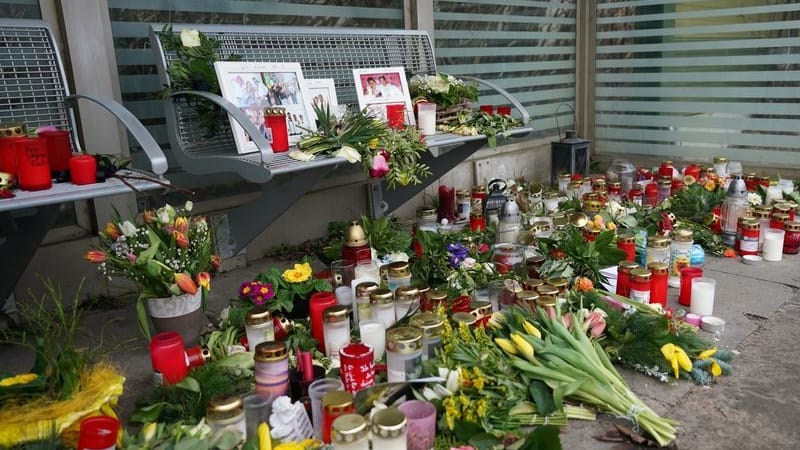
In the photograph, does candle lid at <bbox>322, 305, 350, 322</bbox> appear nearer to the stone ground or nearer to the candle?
the stone ground

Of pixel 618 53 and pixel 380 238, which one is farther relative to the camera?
pixel 618 53

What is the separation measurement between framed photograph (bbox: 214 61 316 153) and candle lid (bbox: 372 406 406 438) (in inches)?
70.0

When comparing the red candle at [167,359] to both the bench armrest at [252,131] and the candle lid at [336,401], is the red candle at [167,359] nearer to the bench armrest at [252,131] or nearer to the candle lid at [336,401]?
the candle lid at [336,401]

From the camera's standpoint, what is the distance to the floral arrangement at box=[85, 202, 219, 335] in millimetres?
2289

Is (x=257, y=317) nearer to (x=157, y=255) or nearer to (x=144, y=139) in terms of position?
(x=157, y=255)

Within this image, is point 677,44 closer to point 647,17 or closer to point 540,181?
point 647,17

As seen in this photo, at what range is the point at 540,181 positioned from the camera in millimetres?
5934

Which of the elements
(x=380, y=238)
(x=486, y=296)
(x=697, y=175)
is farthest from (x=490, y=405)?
(x=697, y=175)

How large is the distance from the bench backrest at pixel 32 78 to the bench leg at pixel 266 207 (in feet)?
2.56

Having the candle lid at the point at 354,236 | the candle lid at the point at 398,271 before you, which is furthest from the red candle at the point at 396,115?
the candle lid at the point at 398,271

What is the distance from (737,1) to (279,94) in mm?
4260

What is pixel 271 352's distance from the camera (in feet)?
6.11

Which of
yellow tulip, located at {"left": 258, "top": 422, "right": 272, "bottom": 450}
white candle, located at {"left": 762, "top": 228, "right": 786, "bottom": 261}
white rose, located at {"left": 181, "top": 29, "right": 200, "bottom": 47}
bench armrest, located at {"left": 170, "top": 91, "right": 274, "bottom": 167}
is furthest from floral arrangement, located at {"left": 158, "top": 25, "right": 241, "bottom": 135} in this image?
white candle, located at {"left": 762, "top": 228, "right": 786, "bottom": 261}

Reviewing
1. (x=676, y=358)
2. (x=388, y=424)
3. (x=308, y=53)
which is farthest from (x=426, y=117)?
(x=388, y=424)
